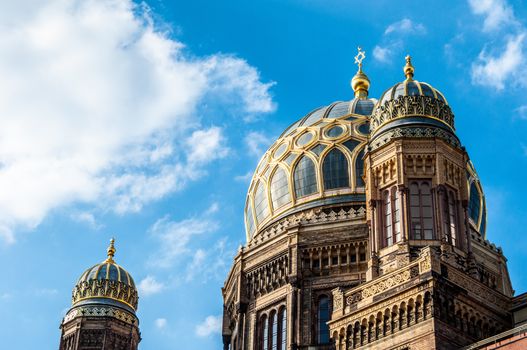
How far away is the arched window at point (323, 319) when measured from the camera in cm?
4266

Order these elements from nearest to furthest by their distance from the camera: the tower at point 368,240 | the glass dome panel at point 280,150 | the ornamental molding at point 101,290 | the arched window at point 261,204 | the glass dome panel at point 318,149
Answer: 1. the tower at point 368,240
2. the glass dome panel at point 318,149
3. the arched window at point 261,204
4. the glass dome panel at point 280,150
5. the ornamental molding at point 101,290

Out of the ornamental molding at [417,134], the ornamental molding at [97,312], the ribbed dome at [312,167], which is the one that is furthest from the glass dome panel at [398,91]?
the ornamental molding at [97,312]

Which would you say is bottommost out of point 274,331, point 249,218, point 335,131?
point 274,331

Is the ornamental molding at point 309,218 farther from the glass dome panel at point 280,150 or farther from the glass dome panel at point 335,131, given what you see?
the glass dome panel at point 335,131

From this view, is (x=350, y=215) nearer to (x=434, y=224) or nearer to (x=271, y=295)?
(x=271, y=295)

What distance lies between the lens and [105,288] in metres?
53.5

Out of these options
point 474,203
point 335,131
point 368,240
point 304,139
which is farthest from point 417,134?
point 304,139

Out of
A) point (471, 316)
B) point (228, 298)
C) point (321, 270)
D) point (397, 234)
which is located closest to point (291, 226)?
point (321, 270)

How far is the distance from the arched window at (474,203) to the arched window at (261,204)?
365 inches

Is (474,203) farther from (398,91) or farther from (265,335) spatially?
(265,335)

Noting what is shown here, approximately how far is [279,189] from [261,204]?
1308 millimetres

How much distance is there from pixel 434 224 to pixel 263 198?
570 inches

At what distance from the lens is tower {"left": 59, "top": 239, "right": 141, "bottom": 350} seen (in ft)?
173

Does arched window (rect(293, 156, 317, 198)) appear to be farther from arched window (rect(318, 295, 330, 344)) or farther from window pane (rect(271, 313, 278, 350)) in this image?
window pane (rect(271, 313, 278, 350))
